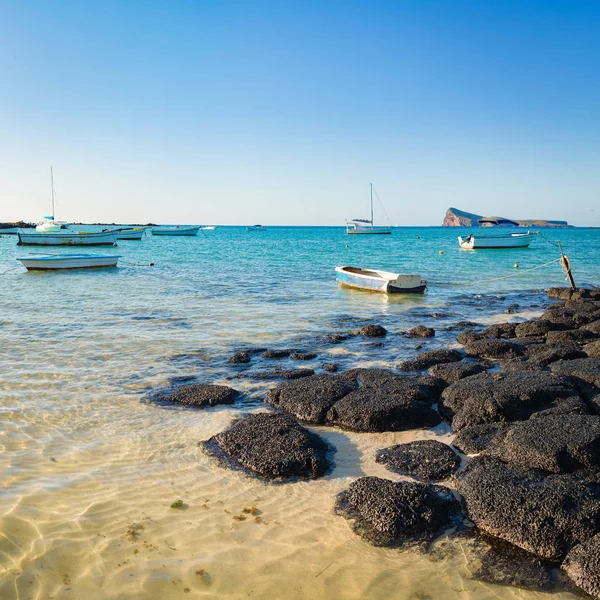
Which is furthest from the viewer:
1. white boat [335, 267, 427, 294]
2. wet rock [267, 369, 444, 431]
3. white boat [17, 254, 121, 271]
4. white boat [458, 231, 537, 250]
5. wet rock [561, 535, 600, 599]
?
white boat [458, 231, 537, 250]

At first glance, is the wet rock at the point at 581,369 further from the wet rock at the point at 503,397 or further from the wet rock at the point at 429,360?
the wet rock at the point at 429,360

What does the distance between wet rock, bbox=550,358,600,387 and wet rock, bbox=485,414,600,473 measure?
2.39 m

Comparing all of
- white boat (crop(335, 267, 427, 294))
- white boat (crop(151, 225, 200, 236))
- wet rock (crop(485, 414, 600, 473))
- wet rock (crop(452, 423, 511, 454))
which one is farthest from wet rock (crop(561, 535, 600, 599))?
white boat (crop(151, 225, 200, 236))

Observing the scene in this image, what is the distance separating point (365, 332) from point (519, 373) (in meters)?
5.84

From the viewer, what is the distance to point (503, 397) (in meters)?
7.12

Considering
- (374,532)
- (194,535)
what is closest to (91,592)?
(194,535)

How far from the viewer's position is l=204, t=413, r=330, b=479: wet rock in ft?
19.2

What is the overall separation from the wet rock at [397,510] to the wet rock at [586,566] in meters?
1.03

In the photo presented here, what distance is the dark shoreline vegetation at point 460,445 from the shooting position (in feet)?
14.6

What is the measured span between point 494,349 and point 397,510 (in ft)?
24.3

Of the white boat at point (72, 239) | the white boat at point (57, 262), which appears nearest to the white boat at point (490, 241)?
the white boat at point (72, 239)

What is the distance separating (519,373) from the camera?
27.2 feet

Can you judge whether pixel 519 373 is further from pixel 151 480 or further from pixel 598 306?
pixel 598 306

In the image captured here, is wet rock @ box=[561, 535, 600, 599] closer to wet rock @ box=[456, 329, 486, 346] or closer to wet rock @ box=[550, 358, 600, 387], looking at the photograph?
wet rock @ box=[550, 358, 600, 387]
